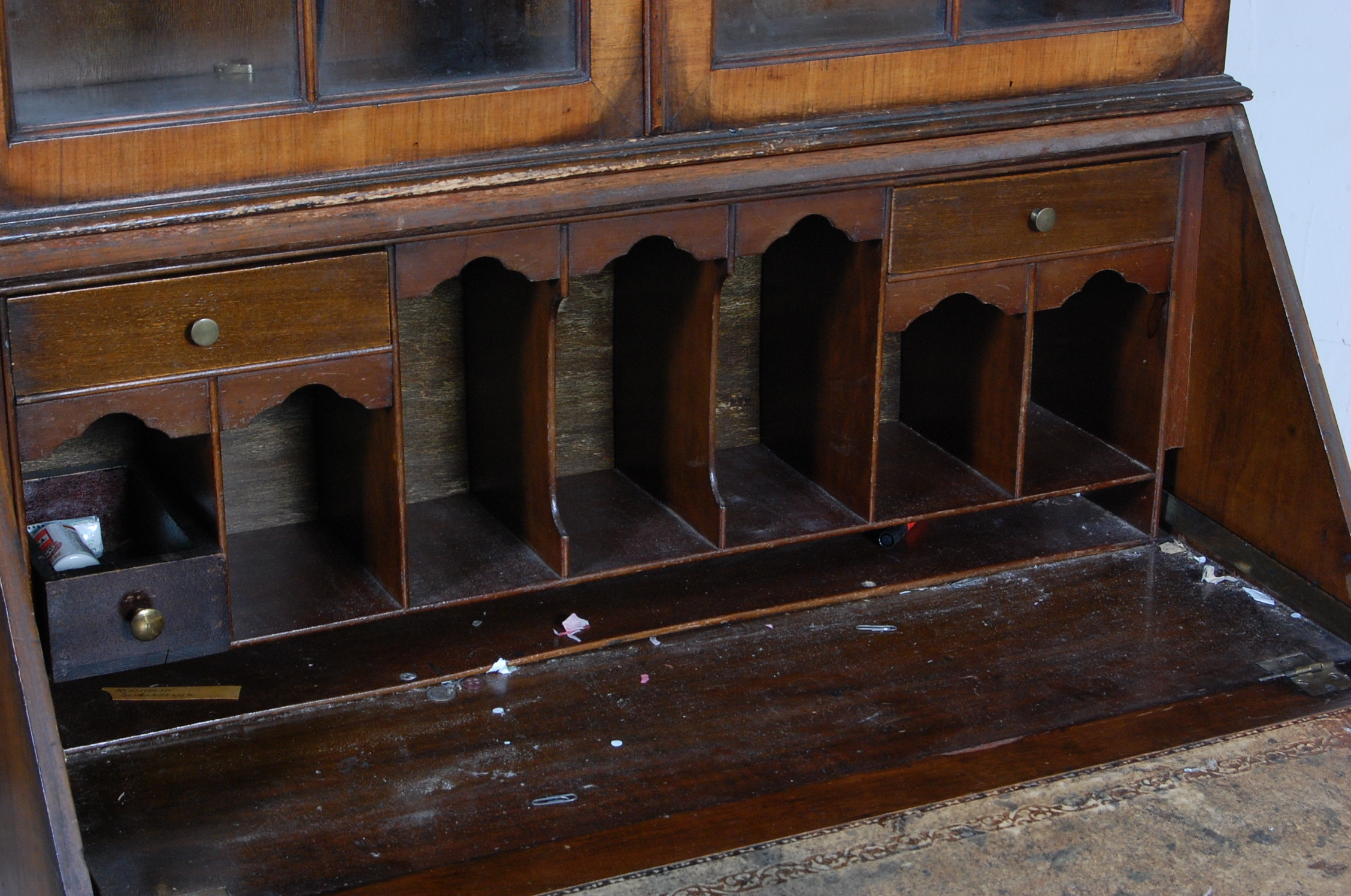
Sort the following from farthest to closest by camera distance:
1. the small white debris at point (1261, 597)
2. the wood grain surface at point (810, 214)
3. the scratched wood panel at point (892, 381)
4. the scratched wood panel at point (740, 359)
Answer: the scratched wood panel at point (892, 381) → the scratched wood panel at point (740, 359) → the small white debris at point (1261, 597) → the wood grain surface at point (810, 214)

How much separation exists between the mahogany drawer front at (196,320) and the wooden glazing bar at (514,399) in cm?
26

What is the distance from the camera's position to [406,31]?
206 centimetres

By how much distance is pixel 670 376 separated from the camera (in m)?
2.52

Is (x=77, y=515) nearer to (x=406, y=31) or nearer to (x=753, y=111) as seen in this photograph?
(x=406, y=31)

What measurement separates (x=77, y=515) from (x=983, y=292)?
4.48ft

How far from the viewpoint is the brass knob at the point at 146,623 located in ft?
6.89

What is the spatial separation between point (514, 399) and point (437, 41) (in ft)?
1.87

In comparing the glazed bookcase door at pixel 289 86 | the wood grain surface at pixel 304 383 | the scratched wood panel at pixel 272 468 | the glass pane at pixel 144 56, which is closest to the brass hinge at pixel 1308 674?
the glazed bookcase door at pixel 289 86

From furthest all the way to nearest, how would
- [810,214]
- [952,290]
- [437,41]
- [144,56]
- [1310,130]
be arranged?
[1310,130], [952,290], [810,214], [437,41], [144,56]

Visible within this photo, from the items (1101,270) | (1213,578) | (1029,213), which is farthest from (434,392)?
(1213,578)

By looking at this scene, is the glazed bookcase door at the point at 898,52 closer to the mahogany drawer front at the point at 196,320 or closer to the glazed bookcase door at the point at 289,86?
the glazed bookcase door at the point at 289,86

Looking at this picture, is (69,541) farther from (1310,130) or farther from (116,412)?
(1310,130)

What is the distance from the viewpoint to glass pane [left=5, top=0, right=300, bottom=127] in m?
1.86

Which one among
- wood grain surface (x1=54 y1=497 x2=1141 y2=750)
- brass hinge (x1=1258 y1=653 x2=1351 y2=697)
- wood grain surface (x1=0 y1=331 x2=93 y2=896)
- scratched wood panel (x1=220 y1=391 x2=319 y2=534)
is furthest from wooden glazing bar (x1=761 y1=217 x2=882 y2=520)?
wood grain surface (x1=0 y1=331 x2=93 y2=896)
